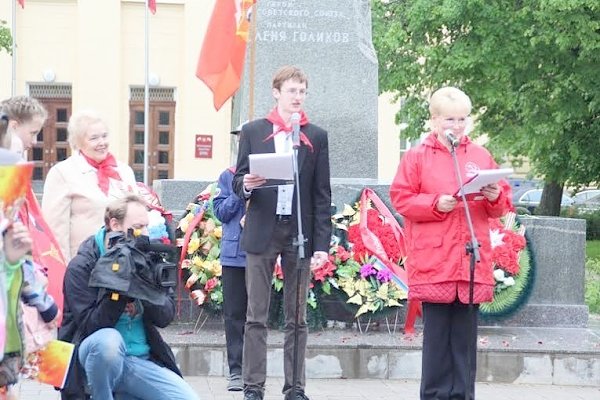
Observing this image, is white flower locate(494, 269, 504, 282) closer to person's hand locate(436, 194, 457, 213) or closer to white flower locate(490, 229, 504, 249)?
white flower locate(490, 229, 504, 249)

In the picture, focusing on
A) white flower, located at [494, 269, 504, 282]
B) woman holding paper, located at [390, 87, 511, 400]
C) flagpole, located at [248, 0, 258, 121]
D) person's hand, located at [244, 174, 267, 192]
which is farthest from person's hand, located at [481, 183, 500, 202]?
flagpole, located at [248, 0, 258, 121]

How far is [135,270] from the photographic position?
541cm

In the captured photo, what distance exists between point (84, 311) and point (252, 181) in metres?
1.50

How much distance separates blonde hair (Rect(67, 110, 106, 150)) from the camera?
695cm

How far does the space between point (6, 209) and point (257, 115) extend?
6.16 meters

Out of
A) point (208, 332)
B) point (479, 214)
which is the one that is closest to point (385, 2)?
point (208, 332)

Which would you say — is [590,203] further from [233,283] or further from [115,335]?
[115,335]

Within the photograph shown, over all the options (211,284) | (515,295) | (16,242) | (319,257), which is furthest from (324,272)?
(16,242)

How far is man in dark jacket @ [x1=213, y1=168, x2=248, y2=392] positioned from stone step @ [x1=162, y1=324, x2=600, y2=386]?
1.69 feet

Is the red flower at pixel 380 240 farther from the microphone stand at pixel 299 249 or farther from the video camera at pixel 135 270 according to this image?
the video camera at pixel 135 270

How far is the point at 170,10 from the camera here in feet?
117

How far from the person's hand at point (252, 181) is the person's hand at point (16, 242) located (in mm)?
2565

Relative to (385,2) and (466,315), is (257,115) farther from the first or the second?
(385,2)

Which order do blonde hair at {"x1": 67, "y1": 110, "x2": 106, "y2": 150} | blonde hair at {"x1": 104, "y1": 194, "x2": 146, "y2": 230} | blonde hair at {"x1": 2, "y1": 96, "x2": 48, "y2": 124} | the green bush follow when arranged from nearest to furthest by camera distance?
blonde hair at {"x1": 104, "y1": 194, "x2": 146, "y2": 230} < blonde hair at {"x1": 2, "y1": 96, "x2": 48, "y2": 124} < blonde hair at {"x1": 67, "y1": 110, "x2": 106, "y2": 150} < the green bush
